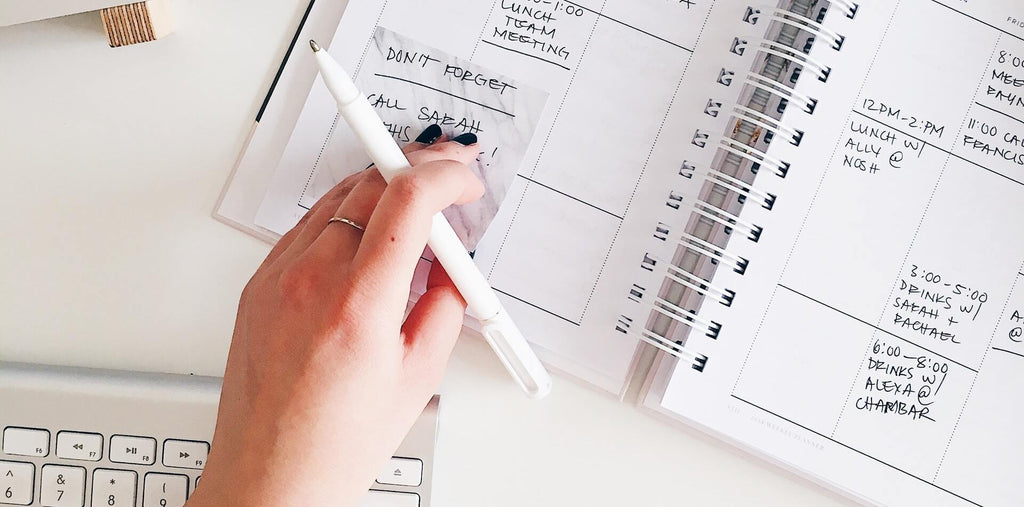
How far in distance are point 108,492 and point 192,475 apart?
55 mm

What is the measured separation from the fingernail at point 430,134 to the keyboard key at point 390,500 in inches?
9.5

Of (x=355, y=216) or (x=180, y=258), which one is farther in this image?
(x=180, y=258)

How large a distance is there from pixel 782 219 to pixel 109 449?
1.58 ft

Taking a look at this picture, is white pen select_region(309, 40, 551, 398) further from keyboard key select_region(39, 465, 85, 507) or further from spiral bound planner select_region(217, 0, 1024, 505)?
keyboard key select_region(39, 465, 85, 507)

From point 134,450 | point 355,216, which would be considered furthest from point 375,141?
point 134,450

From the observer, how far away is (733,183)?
0.55m

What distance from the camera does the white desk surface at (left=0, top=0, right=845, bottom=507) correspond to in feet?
1.89

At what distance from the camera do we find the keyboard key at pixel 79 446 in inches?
21.2

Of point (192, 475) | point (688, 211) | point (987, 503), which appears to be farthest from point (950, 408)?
point (192, 475)

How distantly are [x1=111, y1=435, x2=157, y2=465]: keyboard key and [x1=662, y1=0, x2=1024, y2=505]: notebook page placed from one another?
0.35 metres

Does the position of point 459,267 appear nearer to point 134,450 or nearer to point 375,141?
point 375,141

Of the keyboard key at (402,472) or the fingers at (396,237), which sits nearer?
the fingers at (396,237)

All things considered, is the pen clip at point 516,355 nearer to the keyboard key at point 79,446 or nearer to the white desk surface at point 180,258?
the white desk surface at point 180,258

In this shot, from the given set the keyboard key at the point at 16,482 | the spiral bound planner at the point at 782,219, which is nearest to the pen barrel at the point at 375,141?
the spiral bound planner at the point at 782,219
